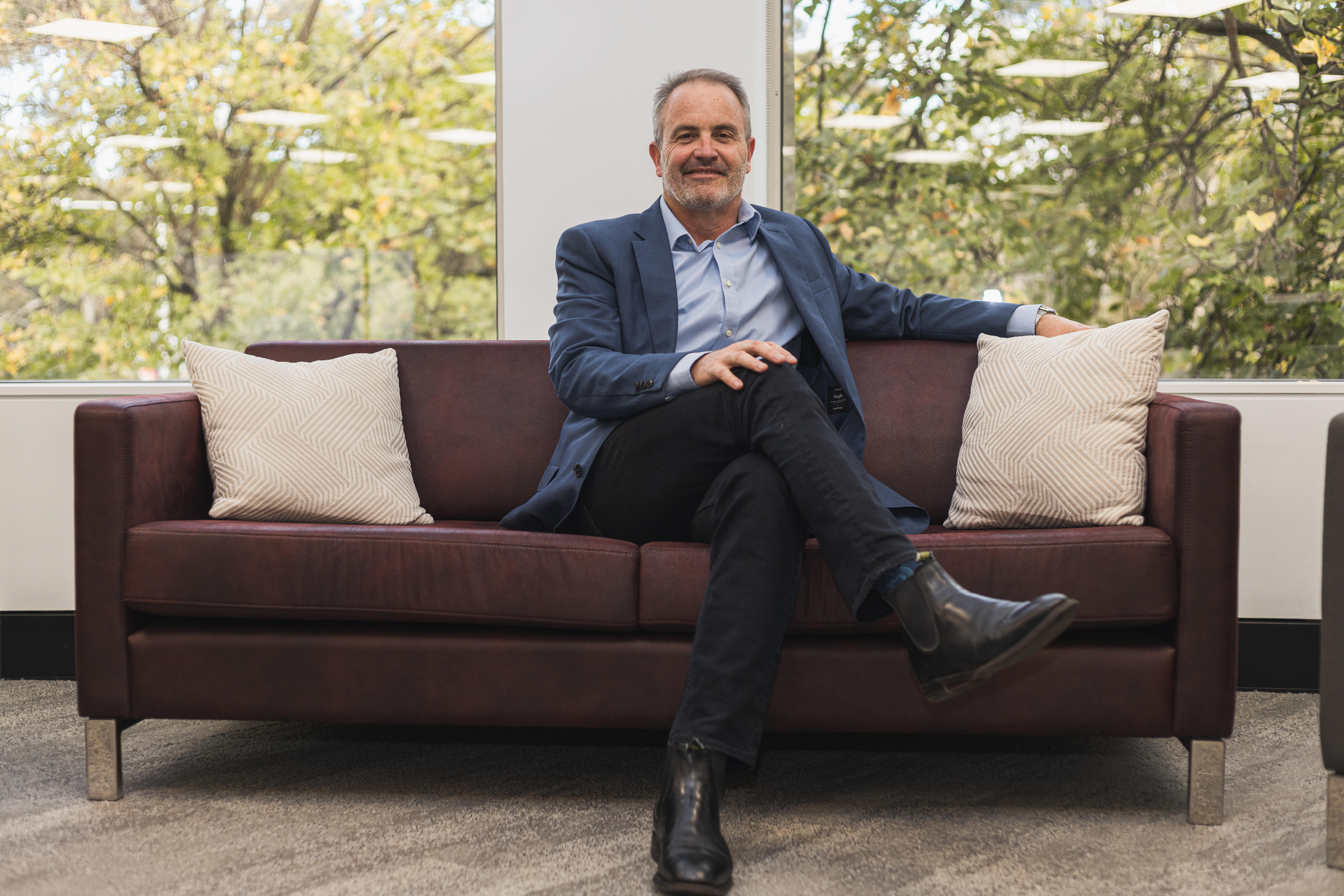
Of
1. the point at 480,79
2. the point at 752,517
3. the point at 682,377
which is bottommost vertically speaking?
the point at 752,517

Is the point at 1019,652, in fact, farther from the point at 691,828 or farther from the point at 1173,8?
the point at 1173,8

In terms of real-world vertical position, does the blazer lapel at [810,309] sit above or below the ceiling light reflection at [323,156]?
below

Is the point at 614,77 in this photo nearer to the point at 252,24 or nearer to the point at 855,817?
the point at 252,24

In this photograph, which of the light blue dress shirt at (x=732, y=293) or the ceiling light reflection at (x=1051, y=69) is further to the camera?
the ceiling light reflection at (x=1051, y=69)

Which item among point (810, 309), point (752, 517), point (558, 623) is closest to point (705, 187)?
point (810, 309)

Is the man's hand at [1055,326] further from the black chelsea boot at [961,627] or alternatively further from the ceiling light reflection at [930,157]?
the ceiling light reflection at [930,157]

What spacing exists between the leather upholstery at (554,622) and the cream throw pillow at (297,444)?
0.15 meters

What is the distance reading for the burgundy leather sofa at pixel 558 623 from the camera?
5.25 ft

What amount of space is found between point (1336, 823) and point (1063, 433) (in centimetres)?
74

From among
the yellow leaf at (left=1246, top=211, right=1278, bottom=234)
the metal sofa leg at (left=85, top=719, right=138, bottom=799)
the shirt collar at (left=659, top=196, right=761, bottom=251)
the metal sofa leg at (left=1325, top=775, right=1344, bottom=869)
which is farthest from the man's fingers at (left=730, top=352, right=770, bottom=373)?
the yellow leaf at (left=1246, top=211, right=1278, bottom=234)

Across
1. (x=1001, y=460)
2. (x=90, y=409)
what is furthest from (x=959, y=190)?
(x=90, y=409)

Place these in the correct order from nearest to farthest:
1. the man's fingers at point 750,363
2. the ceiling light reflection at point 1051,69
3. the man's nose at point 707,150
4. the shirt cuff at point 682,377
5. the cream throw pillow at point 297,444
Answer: the man's fingers at point 750,363 < the shirt cuff at point 682,377 < the cream throw pillow at point 297,444 < the man's nose at point 707,150 < the ceiling light reflection at point 1051,69

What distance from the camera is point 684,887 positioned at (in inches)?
52.4

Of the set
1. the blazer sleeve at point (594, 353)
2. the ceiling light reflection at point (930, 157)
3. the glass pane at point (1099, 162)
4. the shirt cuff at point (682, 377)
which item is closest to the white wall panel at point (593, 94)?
the glass pane at point (1099, 162)
